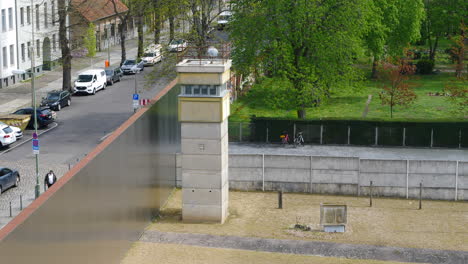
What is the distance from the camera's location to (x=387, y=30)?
3155 inches

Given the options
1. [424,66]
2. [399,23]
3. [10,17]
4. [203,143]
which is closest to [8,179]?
[203,143]

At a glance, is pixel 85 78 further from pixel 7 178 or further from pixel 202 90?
pixel 202 90

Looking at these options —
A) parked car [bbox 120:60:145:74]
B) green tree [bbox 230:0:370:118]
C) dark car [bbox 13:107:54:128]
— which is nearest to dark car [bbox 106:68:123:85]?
parked car [bbox 120:60:145:74]

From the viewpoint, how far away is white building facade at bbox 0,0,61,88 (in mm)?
72875

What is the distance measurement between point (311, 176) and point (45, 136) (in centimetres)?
2063

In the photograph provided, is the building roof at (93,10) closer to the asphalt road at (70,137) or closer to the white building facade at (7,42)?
the white building facade at (7,42)

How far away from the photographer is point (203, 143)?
34.8 metres

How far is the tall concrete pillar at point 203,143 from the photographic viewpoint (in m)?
34.1

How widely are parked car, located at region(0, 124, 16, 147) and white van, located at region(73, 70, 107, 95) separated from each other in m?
18.7

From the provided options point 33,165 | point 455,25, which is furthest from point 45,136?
point 455,25

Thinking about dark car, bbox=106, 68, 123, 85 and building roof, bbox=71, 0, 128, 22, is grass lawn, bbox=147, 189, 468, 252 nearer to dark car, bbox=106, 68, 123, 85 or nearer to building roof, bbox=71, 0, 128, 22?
dark car, bbox=106, 68, 123, 85

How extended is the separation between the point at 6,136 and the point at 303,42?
66.7 feet

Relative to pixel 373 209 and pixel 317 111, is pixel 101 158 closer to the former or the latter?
pixel 373 209

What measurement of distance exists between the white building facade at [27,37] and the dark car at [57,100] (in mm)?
9693
